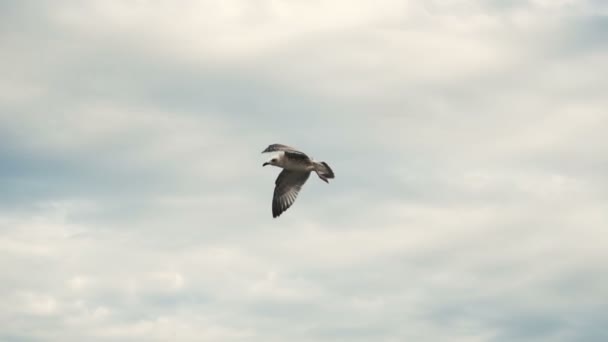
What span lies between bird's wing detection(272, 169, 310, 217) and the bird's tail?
2.03m

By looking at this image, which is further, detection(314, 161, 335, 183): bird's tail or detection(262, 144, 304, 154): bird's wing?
detection(314, 161, 335, 183): bird's tail

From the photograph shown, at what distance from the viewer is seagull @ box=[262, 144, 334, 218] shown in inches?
1549

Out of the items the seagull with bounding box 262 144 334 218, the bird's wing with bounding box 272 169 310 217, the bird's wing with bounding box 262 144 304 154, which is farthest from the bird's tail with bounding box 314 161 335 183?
the bird's wing with bounding box 272 169 310 217

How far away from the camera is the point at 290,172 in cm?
4209

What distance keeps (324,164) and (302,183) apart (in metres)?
3.53

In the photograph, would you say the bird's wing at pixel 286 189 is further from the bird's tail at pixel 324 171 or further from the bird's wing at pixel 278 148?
the bird's wing at pixel 278 148

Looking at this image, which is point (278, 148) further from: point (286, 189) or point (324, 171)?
point (286, 189)

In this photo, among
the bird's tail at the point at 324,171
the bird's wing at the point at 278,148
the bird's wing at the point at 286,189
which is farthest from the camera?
the bird's wing at the point at 286,189

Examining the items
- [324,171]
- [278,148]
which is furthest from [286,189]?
[278,148]

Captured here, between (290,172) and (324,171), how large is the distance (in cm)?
305

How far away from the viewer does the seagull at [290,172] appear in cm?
3934

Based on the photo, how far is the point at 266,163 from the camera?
1581 inches

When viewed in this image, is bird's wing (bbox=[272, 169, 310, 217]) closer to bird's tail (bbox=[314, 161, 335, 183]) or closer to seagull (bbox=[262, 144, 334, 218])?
seagull (bbox=[262, 144, 334, 218])

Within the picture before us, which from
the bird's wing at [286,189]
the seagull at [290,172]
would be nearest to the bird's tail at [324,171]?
the seagull at [290,172]
